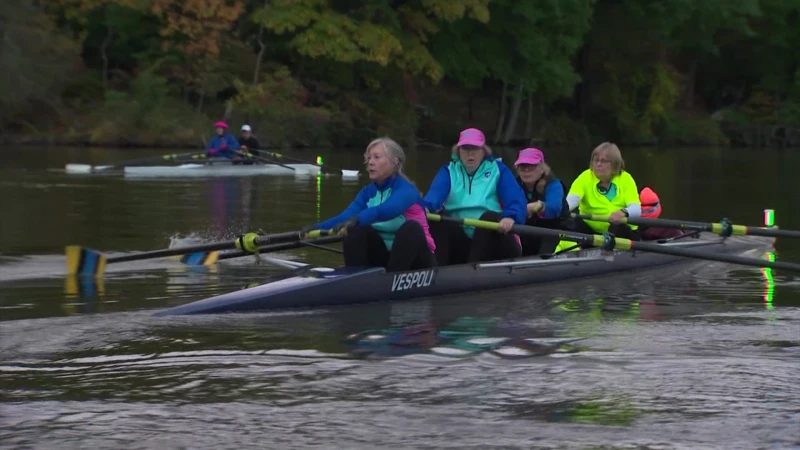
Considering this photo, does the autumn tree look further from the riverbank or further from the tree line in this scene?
the riverbank

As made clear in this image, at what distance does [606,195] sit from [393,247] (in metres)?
3.45

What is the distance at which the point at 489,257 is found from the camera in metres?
12.0

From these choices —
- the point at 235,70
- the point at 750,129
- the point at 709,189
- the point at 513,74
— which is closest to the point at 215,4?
the point at 235,70

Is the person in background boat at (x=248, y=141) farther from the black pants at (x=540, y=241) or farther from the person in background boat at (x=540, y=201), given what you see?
the black pants at (x=540, y=241)

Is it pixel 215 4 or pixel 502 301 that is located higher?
pixel 215 4

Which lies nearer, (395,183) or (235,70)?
(395,183)

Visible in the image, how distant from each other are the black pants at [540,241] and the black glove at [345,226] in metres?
2.52

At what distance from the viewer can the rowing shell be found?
10.1m

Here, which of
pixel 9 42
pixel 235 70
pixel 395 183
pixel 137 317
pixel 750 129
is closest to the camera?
pixel 137 317

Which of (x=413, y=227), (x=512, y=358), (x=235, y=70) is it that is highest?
(x=235, y=70)

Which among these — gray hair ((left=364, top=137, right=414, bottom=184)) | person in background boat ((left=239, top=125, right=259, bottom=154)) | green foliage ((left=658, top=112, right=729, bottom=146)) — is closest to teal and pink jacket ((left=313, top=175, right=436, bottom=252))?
gray hair ((left=364, top=137, right=414, bottom=184))

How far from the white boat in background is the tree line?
13451 millimetres

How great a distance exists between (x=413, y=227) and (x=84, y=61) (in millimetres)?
37824

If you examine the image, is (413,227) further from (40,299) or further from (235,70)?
(235,70)
